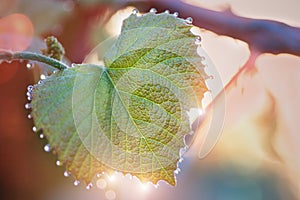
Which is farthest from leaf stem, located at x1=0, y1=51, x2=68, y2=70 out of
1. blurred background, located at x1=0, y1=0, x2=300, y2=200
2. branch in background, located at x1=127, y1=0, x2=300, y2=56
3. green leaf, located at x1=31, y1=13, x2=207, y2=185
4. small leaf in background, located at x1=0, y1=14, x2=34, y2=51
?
small leaf in background, located at x1=0, y1=14, x2=34, y2=51

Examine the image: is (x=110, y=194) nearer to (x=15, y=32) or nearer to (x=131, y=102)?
(x=15, y=32)

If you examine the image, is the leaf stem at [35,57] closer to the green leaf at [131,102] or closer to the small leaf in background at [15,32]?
the green leaf at [131,102]

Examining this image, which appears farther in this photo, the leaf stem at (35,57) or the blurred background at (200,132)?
the blurred background at (200,132)

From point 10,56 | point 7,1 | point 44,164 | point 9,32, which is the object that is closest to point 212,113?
point 10,56

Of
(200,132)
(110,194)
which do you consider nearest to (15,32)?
(200,132)

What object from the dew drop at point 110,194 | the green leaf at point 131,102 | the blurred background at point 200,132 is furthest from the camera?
the dew drop at point 110,194

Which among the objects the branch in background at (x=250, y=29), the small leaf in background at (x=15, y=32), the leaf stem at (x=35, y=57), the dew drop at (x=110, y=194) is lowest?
the dew drop at (x=110, y=194)

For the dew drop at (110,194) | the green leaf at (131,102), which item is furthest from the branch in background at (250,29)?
the dew drop at (110,194)
